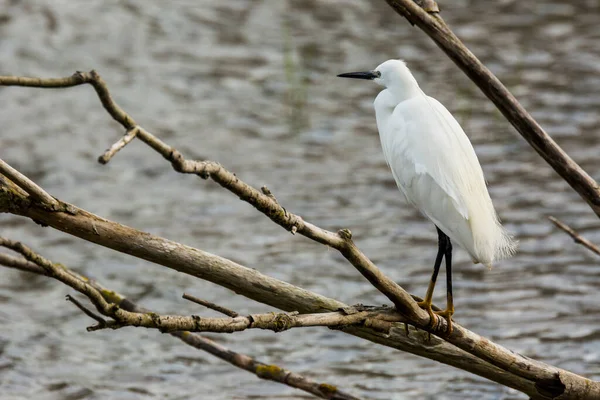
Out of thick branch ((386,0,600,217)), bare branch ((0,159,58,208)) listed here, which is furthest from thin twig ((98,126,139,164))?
thick branch ((386,0,600,217))

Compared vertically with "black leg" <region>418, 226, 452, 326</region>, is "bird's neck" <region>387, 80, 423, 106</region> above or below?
above

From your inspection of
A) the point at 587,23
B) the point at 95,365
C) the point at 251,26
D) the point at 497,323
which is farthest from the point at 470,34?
the point at 95,365

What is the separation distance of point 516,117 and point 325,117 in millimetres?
5990

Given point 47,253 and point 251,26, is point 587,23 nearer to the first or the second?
point 251,26

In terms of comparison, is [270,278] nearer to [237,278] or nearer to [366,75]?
[237,278]

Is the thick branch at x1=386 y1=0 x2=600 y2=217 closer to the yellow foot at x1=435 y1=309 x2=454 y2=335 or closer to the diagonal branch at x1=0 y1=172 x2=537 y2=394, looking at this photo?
the yellow foot at x1=435 y1=309 x2=454 y2=335

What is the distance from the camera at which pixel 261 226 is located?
7.58 m

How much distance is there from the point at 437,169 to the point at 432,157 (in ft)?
0.17

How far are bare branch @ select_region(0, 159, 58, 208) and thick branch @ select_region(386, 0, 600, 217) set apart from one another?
52.7 inches

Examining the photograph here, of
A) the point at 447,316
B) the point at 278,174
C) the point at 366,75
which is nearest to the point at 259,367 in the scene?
the point at 447,316

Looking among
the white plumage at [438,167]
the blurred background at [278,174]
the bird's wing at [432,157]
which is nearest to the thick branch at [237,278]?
the white plumage at [438,167]

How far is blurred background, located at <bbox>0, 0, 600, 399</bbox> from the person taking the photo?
5746 millimetres

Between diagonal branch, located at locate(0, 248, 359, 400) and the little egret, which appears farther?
diagonal branch, located at locate(0, 248, 359, 400)

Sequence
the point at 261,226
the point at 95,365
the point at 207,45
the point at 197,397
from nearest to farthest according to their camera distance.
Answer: the point at 197,397, the point at 95,365, the point at 261,226, the point at 207,45
